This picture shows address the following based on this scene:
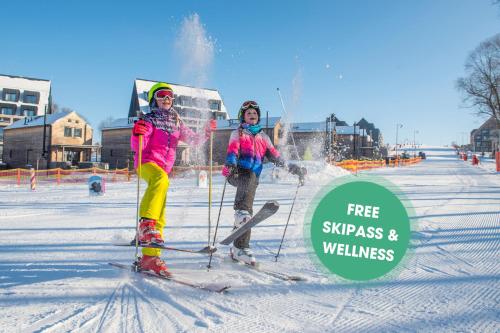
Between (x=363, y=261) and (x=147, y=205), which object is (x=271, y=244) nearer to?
(x=363, y=261)

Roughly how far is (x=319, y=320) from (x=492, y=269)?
2.09 metres

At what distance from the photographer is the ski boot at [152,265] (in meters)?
3.03

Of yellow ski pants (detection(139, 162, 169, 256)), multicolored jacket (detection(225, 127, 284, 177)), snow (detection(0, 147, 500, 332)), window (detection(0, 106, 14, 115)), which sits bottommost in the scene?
snow (detection(0, 147, 500, 332))

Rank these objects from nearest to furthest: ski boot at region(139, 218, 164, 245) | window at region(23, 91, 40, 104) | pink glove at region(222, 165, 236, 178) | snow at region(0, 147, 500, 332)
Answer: snow at region(0, 147, 500, 332) → ski boot at region(139, 218, 164, 245) → pink glove at region(222, 165, 236, 178) → window at region(23, 91, 40, 104)

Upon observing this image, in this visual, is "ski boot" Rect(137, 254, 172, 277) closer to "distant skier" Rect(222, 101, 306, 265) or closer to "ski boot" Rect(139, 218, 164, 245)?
"ski boot" Rect(139, 218, 164, 245)

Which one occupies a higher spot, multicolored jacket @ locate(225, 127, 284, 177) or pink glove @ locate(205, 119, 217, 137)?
pink glove @ locate(205, 119, 217, 137)

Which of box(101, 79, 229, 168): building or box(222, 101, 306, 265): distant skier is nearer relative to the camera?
box(222, 101, 306, 265): distant skier

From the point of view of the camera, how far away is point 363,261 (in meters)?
3.20

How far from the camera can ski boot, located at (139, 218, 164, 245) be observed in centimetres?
311

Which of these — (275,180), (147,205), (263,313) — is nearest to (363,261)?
(263,313)

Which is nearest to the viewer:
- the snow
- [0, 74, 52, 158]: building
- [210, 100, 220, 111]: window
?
the snow

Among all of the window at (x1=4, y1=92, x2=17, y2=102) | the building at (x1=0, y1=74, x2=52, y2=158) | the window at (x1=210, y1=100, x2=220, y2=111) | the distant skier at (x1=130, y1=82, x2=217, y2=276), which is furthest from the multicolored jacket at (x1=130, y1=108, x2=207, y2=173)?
the window at (x1=4, y1=92, x2=17, y2=102)

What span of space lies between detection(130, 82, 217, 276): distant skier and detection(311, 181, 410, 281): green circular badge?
57.1 inches

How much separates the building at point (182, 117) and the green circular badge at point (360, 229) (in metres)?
26.7
